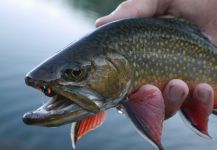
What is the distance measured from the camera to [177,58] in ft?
14.3

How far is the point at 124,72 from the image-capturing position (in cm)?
400

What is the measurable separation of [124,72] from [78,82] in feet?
1.55

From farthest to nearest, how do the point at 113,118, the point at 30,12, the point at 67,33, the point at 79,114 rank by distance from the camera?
the point at 30,12, the point at 67,33, the point at 113,118, the point at 79,114

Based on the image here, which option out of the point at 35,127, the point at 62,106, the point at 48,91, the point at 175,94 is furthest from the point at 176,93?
the point at 35,127

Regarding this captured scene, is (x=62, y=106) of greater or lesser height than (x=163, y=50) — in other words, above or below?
above

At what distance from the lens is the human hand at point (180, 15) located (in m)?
4.37

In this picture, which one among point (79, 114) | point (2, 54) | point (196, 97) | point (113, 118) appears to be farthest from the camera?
point (2, 54)

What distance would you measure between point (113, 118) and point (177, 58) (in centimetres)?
960

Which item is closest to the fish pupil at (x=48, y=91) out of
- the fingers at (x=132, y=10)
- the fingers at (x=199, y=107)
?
the fingers at (x=132, y=10)

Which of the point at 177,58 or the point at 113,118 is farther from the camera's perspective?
the point at 113,118

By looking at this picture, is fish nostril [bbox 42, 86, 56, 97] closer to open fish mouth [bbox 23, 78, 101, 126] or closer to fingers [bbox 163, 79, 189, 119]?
open fish mouth [bbox 23, 78, 101, 126]

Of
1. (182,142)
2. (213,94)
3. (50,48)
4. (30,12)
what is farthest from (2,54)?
(213,94)

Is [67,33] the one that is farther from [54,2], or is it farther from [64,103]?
[64,103]

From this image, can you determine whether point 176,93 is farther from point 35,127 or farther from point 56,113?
point 35,127
